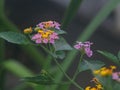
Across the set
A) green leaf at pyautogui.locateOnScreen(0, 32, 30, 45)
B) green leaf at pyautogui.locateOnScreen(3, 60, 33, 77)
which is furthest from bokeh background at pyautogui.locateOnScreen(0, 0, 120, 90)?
green leaf at pyautogui.locateOnScreen(0, 32, 30, 45)

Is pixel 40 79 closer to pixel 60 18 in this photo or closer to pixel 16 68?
pixel 16 68

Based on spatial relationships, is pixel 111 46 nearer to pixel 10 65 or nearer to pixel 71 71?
pixel 71 71

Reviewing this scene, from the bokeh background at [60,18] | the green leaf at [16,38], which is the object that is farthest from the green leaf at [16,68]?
the bokeh background at [60,18]

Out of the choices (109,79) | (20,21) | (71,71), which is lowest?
(71,71)

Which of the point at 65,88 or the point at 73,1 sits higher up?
the point at 73,1

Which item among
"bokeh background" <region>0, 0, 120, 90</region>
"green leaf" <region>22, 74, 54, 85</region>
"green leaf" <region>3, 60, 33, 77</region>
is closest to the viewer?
"green leaf" <region>22, 74, 54, 85</region>

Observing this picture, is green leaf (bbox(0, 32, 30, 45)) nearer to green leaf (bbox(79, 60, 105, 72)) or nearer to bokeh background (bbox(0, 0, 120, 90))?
green leaf (bbox(79, 60, 105, 72))

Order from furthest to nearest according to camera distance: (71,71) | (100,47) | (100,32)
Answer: (100,32)
(100,47)
(71,71)

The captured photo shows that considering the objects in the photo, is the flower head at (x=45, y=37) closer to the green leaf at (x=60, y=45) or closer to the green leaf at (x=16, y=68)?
the green leaf at (x=60, y=45)

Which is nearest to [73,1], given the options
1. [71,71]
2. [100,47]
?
[71,71]

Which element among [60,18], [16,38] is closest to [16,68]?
[16,38]

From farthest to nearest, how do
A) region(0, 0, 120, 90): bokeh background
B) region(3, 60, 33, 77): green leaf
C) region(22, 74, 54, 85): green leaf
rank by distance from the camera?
1. region(0, 0, 120, 90): bokeh background
2. region(3, 60, 33, 77): green leaf
3. region(22, 74, 54, 85): green leaf
